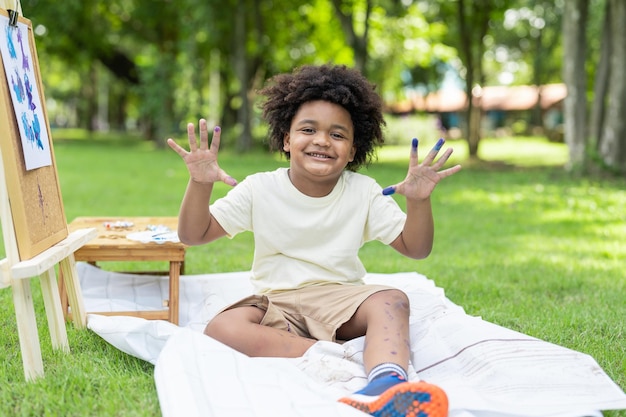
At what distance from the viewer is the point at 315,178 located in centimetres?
313

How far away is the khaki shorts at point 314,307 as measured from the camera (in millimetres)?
2980

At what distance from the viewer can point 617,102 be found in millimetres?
10398

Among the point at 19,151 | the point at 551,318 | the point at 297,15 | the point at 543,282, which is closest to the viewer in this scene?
the point at 19,151

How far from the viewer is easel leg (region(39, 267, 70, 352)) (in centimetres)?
296

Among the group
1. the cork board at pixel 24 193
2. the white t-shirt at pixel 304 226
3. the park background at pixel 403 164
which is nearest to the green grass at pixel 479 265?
the park background at pixel 403 164

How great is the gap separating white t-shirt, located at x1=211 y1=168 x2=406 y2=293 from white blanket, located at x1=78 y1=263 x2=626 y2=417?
40 centimetres

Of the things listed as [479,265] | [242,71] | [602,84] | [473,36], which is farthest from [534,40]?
[479,265]

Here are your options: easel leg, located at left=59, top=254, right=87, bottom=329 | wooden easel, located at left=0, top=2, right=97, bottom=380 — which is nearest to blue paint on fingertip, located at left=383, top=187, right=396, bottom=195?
wooden easel, located at left=0, top=2, right=97, bottom=380

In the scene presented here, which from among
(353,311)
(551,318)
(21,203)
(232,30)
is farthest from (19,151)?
(232,30)

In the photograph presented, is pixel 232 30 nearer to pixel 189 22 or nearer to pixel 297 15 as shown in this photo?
pixel 189 22

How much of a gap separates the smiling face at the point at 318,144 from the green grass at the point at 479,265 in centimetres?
106

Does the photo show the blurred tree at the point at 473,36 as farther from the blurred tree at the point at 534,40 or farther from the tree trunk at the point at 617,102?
the blurred tree at the point at 534,40

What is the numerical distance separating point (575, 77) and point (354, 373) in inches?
386

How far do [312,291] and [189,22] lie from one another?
15.8 meters
